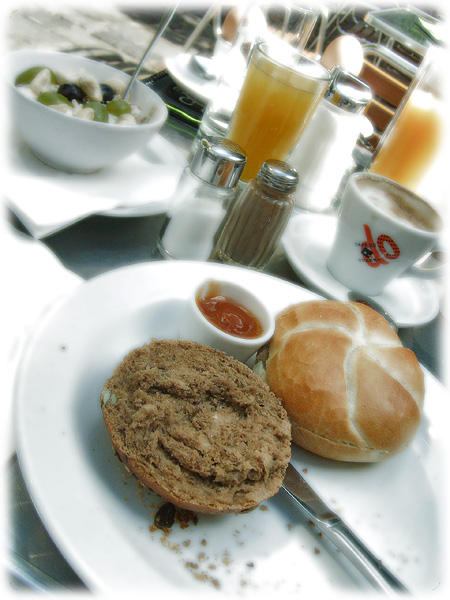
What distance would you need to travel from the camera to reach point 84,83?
1208 mm

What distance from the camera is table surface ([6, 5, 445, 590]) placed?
65 centimetres

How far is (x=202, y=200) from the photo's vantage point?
1.17 m

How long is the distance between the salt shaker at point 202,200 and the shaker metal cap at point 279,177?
63 millimetres

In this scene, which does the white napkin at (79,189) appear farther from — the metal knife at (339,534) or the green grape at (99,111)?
the metal knife at (339,534)

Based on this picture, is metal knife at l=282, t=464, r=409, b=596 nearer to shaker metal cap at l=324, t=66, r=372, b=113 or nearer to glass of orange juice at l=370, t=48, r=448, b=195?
shaker metal cap at l=324, t=66, r=372, b=113

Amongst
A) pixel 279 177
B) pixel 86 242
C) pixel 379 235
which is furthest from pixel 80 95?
pixel 379 235

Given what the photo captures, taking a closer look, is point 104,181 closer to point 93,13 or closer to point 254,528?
point 254,528

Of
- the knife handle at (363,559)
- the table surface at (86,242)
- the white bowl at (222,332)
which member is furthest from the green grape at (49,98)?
the knife handle at (363,559)

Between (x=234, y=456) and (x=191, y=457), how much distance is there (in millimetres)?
68

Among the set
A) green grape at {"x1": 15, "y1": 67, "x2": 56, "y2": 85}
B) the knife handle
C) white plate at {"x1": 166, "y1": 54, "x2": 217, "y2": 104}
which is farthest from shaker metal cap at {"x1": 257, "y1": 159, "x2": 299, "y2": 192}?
white plate at {"x1": 166, "y1": 54, "x2": 217, "y2": 104}

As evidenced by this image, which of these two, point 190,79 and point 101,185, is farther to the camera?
point 190,79

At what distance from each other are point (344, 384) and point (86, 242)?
0.69m

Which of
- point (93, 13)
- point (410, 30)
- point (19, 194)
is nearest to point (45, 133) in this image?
point (19, 194)

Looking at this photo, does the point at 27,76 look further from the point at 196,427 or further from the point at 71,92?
the point at 196,427
